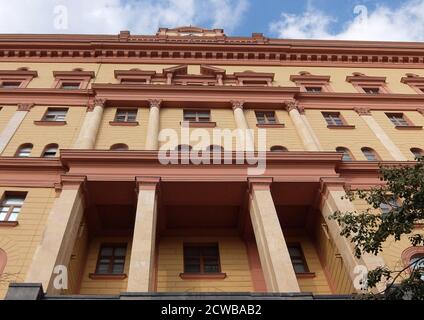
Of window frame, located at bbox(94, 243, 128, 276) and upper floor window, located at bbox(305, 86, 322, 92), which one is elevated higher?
upper floor window, located at bbox(305, 86, 322, 92)

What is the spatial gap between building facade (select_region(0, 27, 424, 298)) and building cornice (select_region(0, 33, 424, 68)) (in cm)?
11

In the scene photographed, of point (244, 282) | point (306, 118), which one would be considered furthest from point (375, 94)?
point (244, 282)

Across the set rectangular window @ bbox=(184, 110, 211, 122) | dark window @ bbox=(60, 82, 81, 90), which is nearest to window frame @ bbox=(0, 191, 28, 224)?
rectangular window @ bbox=(184, 110, 211, 122)

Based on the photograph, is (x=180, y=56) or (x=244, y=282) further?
(x=180, y=56)

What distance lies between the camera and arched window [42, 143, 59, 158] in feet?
64.5

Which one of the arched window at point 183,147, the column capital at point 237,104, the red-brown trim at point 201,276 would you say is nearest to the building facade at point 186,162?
the red-brown trim at point 201,276

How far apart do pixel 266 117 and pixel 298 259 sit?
28.8 ft

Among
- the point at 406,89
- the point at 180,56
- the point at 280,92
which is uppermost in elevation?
the point at 180,56

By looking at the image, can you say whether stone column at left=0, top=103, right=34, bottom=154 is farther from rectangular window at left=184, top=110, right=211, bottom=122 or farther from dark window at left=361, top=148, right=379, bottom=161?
dark window at left=361, top=148, right=379, bottom=161

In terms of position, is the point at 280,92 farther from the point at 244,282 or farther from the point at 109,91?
the point at 244,282

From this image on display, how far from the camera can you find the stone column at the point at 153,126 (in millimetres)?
19672
